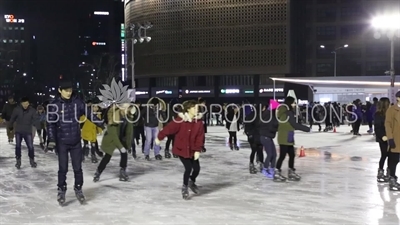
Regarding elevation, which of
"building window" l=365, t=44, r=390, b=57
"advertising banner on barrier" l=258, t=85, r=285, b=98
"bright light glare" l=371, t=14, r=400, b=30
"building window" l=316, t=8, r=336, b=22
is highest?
"building window" l=316, t=8, r=336, b=22

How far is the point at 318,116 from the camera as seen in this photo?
90.9 ft

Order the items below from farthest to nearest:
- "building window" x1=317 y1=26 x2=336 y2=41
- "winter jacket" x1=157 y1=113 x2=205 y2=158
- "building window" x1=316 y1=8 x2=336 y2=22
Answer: "building window" x1=317 y1=26 x2=336 y2=41 < "building window" x1=316 y1=8 x2=336 y2=22 < "winter jacket" x1=157 y1=113 x2=205 y2=158

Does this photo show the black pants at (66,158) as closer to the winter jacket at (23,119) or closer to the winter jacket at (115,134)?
the winter jacket at (115,134)

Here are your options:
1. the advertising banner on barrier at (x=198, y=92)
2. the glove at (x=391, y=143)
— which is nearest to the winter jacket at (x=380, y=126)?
the glove at (x=391, y=143)

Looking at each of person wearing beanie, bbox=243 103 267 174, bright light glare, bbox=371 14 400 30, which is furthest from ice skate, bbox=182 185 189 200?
bright light glare, bbox=371 14 400 30

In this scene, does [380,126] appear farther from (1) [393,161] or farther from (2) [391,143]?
(2) [391,143]

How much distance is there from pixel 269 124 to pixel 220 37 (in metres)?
50.7

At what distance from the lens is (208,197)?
295 inches

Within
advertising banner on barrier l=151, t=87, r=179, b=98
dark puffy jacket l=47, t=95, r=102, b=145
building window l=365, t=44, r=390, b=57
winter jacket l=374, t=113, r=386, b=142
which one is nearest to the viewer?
dark puffy jacket l=47, t=95, r=102, b=145

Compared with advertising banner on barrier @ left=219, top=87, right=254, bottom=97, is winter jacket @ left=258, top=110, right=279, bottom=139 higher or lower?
lower

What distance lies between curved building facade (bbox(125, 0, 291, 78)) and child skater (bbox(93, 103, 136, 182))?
4970cm

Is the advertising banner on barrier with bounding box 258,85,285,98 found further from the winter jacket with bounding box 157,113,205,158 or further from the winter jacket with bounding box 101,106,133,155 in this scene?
the winter jacket with bounding box 157,113,205,158

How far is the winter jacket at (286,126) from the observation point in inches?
341

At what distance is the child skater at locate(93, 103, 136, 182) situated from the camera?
878cm
